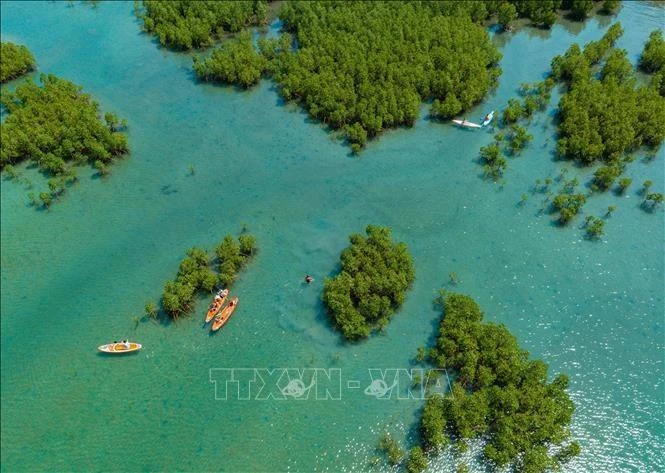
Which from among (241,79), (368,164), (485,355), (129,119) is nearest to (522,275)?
(485,355)

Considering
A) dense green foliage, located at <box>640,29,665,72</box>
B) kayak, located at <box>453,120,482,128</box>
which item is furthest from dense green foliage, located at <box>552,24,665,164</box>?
kayak, located at <box>453,120,482,128</box>

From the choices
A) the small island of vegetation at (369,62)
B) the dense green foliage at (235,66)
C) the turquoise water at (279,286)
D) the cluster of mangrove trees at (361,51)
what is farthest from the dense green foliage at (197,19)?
the turquoise water at (279,286)

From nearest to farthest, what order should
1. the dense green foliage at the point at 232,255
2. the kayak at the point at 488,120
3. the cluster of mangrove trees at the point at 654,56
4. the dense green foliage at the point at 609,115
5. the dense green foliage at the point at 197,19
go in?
the dense green foliage at the point at 232,255, the dense green foliage at the point at 609,115, the kayak at the point at 488,120, the cluster of mangrove trees at the point at 654,56, the dense green foliage at the point at 197,19

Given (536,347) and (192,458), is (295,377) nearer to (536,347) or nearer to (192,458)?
(192,458)

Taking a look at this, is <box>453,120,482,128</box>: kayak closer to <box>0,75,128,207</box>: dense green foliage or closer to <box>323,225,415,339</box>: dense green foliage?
<box>323,225,415,339</box>: dense green foliage

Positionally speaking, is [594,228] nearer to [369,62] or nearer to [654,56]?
[654,56]

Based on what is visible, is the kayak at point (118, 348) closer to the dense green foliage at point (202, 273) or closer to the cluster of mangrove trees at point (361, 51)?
the dense green foliage at point (202, 273)
